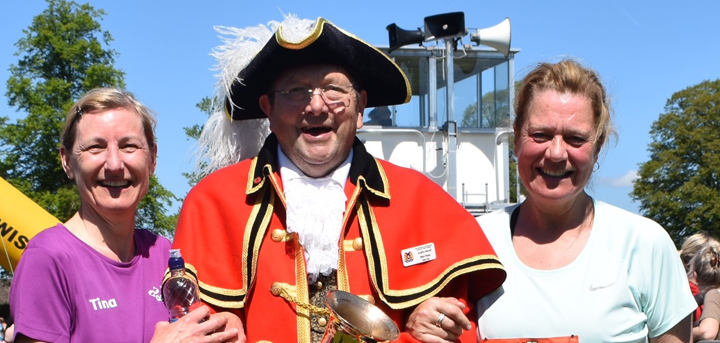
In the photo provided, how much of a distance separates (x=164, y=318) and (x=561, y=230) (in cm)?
165

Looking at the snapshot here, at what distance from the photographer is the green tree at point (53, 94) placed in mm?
20422

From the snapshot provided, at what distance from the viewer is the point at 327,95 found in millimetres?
3400

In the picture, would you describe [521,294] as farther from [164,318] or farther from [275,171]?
[164,318]

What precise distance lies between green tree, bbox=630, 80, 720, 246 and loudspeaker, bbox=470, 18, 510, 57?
73.7 ft

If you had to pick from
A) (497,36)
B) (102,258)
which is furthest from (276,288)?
(497,36)

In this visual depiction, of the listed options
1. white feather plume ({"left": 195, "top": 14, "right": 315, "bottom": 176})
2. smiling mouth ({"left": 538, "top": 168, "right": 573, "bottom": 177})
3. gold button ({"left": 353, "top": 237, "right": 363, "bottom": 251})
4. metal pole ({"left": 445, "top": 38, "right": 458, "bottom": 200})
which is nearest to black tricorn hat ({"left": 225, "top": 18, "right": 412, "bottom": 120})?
white feather plume ({"left": 195, "top": 14, "right": 315, "bottom": 176})

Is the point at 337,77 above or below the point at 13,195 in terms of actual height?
above

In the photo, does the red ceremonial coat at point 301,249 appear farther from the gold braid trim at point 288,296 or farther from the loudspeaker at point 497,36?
the loudspeaker at point 497,36

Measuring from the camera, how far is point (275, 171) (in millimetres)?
3506

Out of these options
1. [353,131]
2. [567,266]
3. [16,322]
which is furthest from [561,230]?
[16,322]

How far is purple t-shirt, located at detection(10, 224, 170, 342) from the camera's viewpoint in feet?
10.1

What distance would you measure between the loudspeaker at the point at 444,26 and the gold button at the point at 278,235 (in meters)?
9.08

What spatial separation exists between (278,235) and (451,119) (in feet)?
32.5

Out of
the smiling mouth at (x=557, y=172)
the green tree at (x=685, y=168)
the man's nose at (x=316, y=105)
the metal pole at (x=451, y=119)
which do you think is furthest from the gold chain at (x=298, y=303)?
the green tree at (x=685, y=168)
